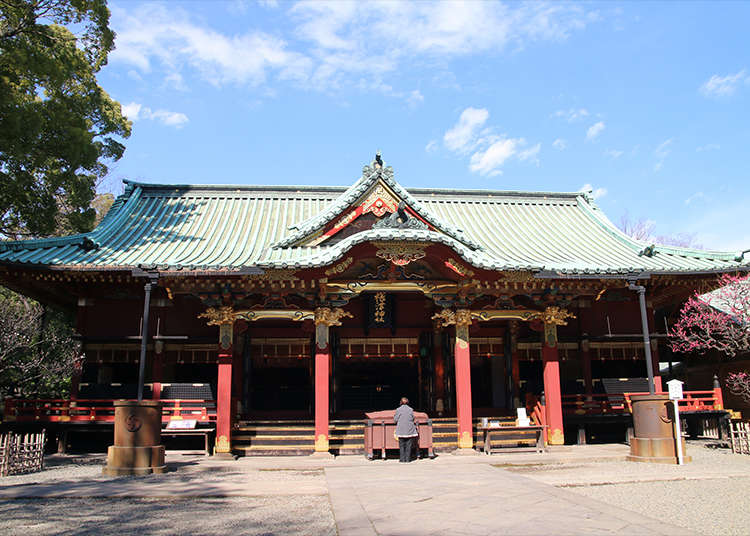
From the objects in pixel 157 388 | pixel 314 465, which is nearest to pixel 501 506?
pixel 314 465

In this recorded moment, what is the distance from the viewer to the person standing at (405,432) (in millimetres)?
13180

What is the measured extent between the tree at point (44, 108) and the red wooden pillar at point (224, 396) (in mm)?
7431

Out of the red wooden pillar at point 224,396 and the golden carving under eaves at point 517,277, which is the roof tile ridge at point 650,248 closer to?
the golden carving under eaves at point 517,277

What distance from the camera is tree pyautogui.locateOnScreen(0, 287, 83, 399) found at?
15.7 metres

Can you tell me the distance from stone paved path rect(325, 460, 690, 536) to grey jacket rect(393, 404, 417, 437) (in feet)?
6.66

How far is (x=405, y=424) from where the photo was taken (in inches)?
523

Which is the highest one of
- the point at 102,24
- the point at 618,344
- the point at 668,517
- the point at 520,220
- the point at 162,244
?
the point at 102,24

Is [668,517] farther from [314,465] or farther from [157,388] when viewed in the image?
[157,388]

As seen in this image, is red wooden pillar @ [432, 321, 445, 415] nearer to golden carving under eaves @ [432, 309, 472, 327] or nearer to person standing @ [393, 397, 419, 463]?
golden carving under eaves @ [432, 309, 472, 327]

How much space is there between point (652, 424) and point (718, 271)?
5.95 metres

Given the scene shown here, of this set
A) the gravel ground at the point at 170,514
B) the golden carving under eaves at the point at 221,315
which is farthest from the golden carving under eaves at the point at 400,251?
the gravel ground at the point at 170,514

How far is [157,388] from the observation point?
16.1m

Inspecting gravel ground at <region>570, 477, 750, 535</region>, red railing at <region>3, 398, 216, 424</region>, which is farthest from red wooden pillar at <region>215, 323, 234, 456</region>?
gravel ground at <region>570, 477, 750, 535</region>

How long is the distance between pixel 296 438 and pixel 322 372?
183cm
